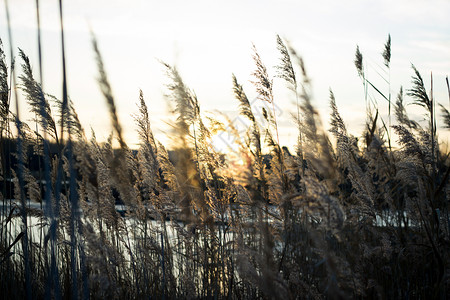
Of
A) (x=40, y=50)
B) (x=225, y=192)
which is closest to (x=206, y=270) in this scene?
(x=225, y=192)

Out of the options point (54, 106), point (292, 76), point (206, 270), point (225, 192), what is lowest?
point (206, 270)

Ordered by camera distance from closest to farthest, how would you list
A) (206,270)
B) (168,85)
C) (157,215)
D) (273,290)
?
1. (273,290)
2. (168,85)
3. (206,270)
4. (157,215)

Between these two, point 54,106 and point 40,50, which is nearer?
point 40,50

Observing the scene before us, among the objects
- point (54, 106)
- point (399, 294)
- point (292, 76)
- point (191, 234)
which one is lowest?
point (399, 294)

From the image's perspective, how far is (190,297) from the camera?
253cm

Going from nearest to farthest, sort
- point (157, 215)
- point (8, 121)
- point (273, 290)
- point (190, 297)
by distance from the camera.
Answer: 1. point (273, 290)
2. point (190, 297)
3. point (157, 215)
4. point (8, 121)

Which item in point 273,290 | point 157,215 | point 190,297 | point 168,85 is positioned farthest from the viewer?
point 157,215

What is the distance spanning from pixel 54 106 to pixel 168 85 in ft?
2.91

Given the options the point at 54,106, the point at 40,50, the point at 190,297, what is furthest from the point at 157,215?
the point at 40,50

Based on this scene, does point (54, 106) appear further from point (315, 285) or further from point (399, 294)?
point (399, 294)

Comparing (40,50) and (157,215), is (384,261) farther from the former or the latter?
(40,50)

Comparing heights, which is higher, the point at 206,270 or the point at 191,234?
the point at 191,234

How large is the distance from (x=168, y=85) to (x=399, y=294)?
6.68 ft

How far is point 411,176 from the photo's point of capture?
3.41m
